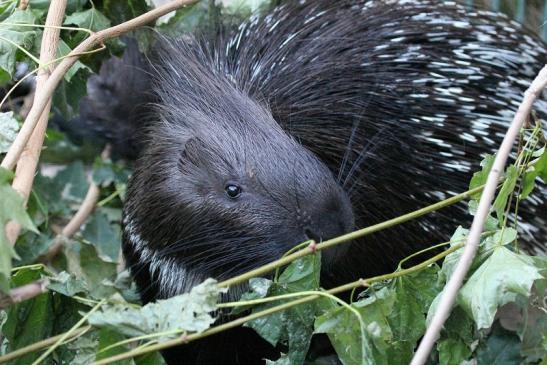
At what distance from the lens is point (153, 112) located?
2.68 metres

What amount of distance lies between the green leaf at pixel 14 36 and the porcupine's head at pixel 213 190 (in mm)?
467

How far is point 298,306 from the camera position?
1862 mm

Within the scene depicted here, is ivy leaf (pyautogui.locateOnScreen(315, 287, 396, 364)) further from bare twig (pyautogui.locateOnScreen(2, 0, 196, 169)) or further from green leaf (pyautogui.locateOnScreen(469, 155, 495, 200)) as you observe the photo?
bare twig (pyautogui.locateOnScreen(2, 0, 196, 169))

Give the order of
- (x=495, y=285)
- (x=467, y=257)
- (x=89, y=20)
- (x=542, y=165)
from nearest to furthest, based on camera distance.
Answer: (x=467, y=257) → (x=495, y=285) → (x=542, y=165) → (x=89, y=20)

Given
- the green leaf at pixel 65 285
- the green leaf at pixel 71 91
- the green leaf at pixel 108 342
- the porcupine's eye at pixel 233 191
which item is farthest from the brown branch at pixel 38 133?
the porcupine's eye at pixel 233 191

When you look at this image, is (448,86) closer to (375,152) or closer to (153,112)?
(375,152)

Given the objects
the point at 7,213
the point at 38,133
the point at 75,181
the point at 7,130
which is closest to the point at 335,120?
the point at 38,133

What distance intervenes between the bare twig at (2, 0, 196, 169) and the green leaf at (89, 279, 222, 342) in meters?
0.33

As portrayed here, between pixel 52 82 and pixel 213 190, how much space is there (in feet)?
1.85

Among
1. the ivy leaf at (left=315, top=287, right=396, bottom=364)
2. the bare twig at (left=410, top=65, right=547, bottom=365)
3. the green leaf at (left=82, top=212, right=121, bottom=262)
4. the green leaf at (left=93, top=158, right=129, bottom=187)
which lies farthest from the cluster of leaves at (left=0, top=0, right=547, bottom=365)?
the green leaf at (left=93, top=158, right=129, bottom=187)

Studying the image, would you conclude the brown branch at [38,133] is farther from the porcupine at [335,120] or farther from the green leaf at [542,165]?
the green leaf at [542,165]

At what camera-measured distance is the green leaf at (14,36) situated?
6.74ft

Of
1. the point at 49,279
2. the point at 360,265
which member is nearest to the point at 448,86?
the point at 360,265

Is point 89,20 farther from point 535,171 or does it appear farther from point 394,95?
point 535,171
